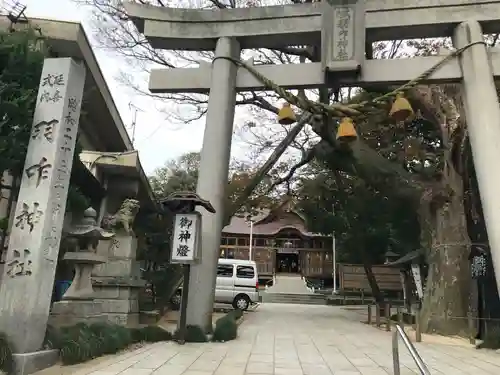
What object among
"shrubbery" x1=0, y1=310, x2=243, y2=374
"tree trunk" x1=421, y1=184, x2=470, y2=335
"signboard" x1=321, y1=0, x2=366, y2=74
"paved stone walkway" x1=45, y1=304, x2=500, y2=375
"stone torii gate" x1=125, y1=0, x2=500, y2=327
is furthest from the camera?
"tree trunk" x1=421, y1=184, x2=470, y2=335

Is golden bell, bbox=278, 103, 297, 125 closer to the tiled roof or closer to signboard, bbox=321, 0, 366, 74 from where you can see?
signboard, bbox=321, 0, 366, 74

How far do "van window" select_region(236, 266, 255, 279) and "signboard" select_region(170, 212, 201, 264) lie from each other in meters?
11.3

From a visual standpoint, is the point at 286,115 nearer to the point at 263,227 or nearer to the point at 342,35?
the point at 342,35

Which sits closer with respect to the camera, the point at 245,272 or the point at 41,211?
the point at 41,211

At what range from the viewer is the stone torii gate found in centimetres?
848

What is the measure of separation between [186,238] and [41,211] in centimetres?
287

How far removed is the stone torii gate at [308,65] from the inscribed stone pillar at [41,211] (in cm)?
325

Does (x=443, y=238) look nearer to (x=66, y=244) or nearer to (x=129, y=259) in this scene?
(x=129, y=259)

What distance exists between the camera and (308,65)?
938 cm

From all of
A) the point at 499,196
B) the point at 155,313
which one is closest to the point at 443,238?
the point at 499,196

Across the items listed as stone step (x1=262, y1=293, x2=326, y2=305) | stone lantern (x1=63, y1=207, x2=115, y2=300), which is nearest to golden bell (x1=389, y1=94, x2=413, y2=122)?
stone lantern (x1=63, y1=207, x2=115, y2=300)

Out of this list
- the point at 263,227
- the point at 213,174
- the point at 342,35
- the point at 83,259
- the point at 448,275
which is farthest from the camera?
the point at 263,227

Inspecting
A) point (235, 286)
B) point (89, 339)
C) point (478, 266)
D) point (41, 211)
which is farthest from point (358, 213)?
point (41, 211)

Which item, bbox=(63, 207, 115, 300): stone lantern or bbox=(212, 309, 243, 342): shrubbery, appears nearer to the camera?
bbox=(63, 207, 115, 300): stone lantern
